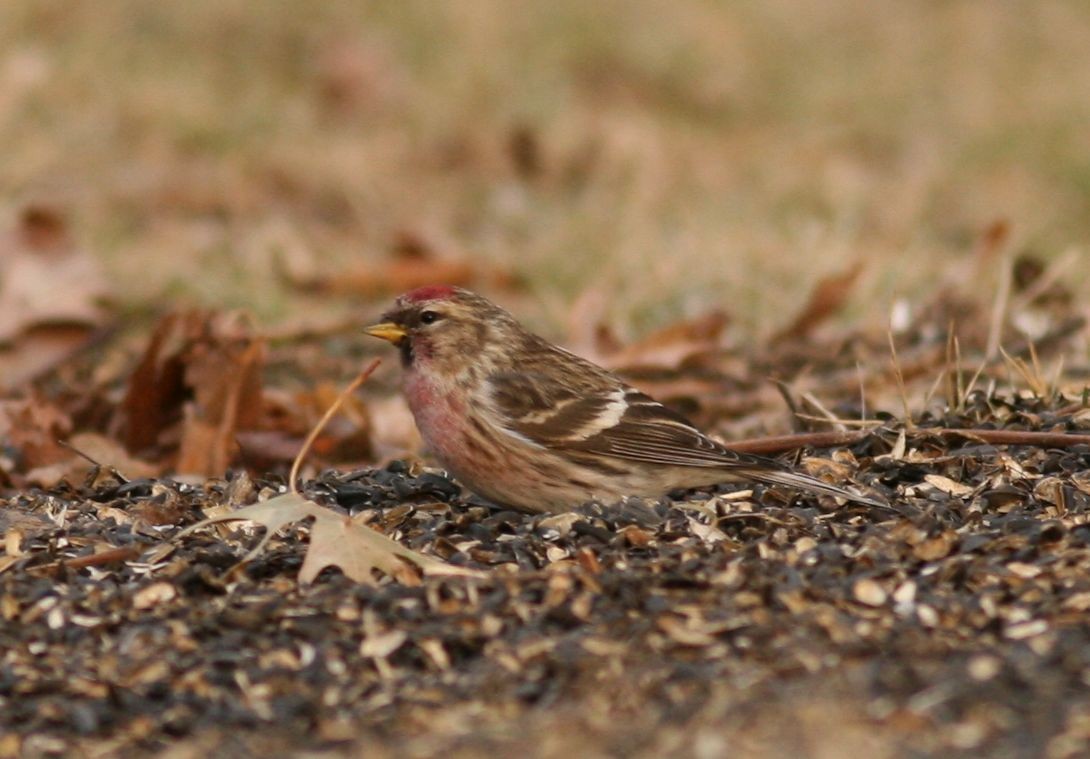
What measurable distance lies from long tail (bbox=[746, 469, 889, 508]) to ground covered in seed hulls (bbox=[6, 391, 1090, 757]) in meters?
0.05

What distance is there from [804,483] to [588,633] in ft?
3.72

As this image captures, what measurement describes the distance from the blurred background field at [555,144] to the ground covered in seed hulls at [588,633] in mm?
3722

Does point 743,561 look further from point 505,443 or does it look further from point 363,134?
point 363,134

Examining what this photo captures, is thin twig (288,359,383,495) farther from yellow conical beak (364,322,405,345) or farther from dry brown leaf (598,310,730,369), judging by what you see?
dry brown leaf (598,310,730,369)

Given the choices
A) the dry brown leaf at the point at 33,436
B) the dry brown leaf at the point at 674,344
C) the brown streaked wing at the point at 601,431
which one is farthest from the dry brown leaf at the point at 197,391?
the dry brown leaf at the point at 674,344

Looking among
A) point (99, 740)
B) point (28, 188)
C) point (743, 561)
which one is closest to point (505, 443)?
point (743, 561)

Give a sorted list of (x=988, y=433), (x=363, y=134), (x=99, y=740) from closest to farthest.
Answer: (x=99, y=740) < (x=988, y=433) < (x=363, y=134)

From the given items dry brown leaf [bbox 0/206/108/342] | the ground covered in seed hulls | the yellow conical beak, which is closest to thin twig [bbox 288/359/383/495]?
the ground covered in seed hulls

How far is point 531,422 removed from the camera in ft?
17.4

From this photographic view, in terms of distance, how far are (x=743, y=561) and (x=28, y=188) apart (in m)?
7.41

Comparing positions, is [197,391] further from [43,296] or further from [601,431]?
[43,296]

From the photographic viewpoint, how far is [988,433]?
5.16 meters

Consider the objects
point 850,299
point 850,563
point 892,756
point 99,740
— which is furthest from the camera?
point 850,299

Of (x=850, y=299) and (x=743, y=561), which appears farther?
(x=850, y=299)
